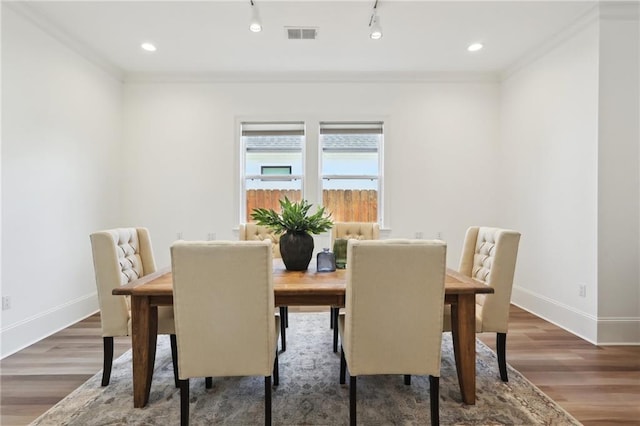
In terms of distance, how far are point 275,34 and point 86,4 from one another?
Result: 1.56 m

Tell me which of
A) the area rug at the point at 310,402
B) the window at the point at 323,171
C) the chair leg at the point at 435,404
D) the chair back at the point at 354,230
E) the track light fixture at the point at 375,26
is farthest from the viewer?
the window at the point at 323,171

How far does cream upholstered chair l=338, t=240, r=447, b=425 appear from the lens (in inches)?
56.4

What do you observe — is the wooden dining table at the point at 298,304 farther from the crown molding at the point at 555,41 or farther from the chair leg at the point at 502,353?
the crown molding at the point at 555,41

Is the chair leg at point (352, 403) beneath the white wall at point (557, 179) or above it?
beneath

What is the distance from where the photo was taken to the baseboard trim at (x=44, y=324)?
2.46m

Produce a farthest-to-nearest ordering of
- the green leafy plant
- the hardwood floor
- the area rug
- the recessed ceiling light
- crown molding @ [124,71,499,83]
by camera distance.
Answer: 1. crown molding @ [124,71,499,83]
2. the recessed ceiling light
3. the green leafy plant
4. the hardwood floor
5. the area rug

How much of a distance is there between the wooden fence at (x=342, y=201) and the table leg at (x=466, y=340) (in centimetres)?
240

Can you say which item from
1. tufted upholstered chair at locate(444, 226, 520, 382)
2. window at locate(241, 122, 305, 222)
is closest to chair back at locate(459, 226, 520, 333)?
tufted upholstered chair at locate(444, 226, 520, 382)

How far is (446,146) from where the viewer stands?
399cm

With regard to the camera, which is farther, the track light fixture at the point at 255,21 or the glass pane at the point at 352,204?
the glass pane at the point at 352,204

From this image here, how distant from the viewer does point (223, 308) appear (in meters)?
1.45

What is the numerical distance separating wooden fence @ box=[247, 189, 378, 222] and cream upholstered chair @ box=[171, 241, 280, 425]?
268 cm

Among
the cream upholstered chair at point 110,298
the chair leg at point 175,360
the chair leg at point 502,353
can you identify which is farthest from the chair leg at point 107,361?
the chair leg at point 502,353

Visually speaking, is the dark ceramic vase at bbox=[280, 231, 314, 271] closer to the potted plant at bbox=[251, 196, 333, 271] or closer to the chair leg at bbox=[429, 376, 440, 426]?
the potted plant at bbox=[251, 196, 333, 271]
